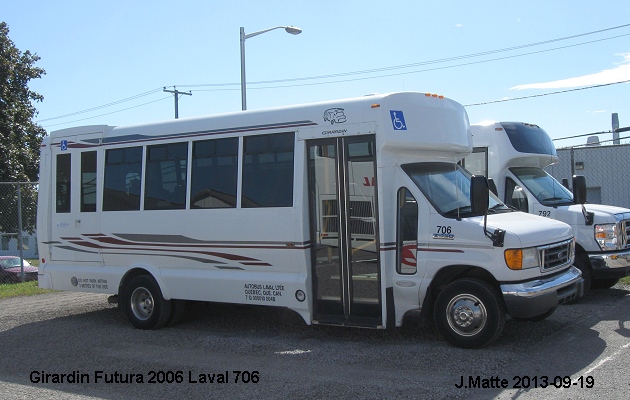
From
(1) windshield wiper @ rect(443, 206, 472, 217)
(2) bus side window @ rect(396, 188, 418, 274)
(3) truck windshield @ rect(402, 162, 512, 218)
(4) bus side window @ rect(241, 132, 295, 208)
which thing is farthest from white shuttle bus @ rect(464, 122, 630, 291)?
(4) bus side window @ rect(241, 132, 295, 208)

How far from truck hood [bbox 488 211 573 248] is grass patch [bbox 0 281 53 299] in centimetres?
1080

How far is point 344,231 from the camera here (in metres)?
8.16

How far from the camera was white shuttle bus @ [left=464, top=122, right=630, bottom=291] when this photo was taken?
10.3 m

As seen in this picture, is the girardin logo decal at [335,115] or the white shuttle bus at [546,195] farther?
the white shuttle bus at [546,195]

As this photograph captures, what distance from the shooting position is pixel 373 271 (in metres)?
7.99

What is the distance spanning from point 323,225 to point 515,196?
164 inches

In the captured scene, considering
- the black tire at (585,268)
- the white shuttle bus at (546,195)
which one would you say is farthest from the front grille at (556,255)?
the black tire at (585,268)

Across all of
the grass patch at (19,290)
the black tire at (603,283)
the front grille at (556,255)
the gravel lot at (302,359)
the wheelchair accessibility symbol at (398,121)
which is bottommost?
the gravel lot at (302,359)

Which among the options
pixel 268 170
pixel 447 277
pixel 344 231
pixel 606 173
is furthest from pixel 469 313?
pixel 606 173

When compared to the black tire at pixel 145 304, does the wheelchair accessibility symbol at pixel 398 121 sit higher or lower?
higher

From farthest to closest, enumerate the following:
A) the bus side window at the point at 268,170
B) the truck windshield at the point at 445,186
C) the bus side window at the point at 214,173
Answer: the bus side window at the point at 214,173 < the bus side window at the point at 268,170 < the truck windshield at the point at 445,186

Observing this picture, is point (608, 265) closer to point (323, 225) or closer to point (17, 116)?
point (323, 225)

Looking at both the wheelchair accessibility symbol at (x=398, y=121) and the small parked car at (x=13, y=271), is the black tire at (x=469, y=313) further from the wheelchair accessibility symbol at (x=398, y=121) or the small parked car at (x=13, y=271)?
the small parked car at (x=13, y=271)

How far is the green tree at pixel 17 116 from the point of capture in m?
23.3
